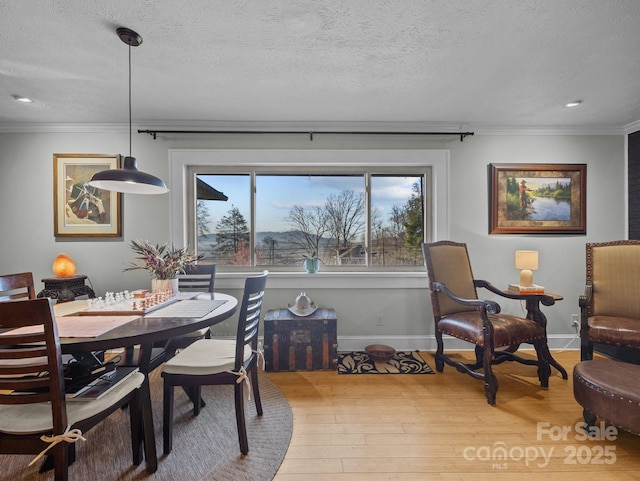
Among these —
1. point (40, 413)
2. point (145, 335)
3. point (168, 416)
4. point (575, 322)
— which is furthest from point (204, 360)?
point (575, 322)

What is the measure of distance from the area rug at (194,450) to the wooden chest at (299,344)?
1.74 ft

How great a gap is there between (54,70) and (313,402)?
3.02 m

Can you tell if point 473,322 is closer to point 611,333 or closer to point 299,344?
point 611,333

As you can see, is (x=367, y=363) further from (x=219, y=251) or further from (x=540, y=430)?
(x=219, y=251)

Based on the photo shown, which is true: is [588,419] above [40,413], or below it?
below

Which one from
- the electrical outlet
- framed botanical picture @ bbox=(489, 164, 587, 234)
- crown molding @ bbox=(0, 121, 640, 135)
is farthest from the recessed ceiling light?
the electrical outlet

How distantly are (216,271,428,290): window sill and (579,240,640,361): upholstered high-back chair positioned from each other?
1341 millimetres

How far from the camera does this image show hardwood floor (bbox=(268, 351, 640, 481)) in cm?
158

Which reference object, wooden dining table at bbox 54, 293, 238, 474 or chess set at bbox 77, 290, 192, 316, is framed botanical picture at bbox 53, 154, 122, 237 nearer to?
chess set at bbox 77, 290, 192, 316

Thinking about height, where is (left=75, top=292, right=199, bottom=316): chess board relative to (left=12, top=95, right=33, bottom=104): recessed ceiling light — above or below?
below

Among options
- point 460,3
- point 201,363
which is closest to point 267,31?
point 460,3

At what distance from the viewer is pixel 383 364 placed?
2.88 meters

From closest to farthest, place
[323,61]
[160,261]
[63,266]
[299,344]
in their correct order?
[323,61] → [160,261] → [299,344] → [63,266]

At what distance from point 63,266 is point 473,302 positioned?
3.69 metres
